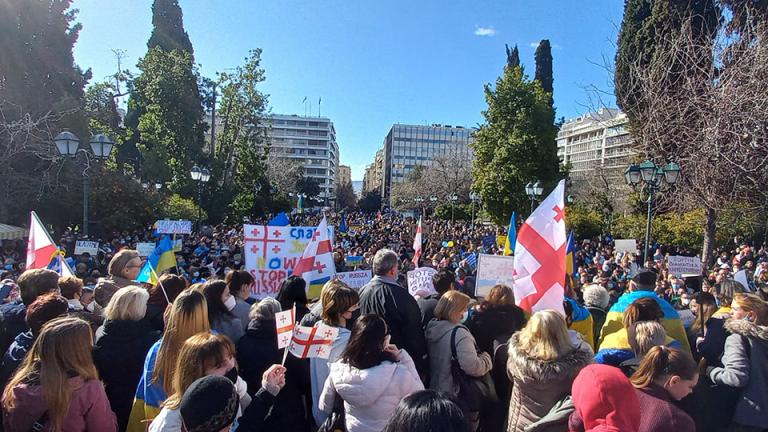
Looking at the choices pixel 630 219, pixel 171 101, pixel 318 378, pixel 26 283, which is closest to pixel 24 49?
pixel 171 101

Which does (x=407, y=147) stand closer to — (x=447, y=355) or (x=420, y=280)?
(x=420, y=280)

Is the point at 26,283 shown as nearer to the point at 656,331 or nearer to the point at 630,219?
the point at 656,331

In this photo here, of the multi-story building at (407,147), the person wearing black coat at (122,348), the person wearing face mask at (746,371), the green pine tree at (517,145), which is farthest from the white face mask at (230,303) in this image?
the multi-story building at (407,147)

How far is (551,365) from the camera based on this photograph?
2635 mm

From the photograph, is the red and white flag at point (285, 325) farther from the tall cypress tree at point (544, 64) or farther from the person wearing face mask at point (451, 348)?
the tall cypress tree at point (544, 64)

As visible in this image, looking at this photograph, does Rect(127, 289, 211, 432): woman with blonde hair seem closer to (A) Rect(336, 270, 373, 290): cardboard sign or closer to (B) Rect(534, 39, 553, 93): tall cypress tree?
(A) Rect(336, 270, 373, 290): cardboard sign

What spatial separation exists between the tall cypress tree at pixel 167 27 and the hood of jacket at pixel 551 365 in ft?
125

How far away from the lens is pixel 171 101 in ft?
86.5

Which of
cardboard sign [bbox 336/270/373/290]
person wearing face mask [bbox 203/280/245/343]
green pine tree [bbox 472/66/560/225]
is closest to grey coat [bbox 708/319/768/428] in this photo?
person wearing face mask [bbox 203/280/245/343]

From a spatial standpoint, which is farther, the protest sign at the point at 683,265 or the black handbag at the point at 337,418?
the protest sign at the point at 683,265

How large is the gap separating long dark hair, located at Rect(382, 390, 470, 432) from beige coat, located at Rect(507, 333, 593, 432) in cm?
122

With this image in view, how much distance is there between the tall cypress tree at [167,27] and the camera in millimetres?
34594

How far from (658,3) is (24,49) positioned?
2851 cm

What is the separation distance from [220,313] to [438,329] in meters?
1.74
